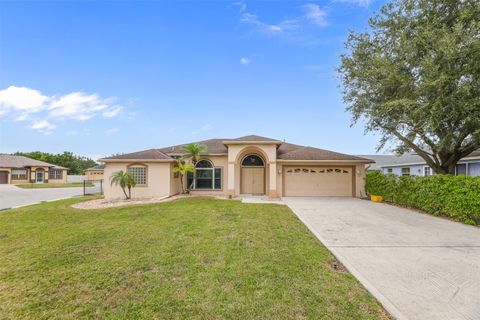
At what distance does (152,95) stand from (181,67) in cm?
375

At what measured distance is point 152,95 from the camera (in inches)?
776

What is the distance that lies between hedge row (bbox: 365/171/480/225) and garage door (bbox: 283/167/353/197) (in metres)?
2.92

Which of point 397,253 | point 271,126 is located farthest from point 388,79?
point 271,126

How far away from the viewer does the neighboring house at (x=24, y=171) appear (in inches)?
1515

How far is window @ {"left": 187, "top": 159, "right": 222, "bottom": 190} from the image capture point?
1792 cm

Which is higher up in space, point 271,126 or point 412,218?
point 271,126

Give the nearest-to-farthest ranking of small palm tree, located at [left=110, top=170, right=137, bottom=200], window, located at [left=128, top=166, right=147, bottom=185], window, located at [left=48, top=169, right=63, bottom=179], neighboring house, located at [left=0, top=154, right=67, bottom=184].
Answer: small palm tree, located at [left=110, top=170, right=137, bottom=200] → window, located at [left=128, top=166, right=147, bottom=185] → neighboring house, located at [left=0, top=154, right=67, bottom=184] → window, located at [left=48, top=169, right=63, bottom=179]

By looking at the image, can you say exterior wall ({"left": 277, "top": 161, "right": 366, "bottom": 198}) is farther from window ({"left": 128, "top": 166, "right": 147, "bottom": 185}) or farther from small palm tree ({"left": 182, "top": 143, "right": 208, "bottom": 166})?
window ({"left": 128, "top": 166, "right": 147, "bottom": 185})

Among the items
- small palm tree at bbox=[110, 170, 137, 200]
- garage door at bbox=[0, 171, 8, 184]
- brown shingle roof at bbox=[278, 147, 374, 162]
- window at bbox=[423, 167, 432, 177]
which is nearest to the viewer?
small palm tree at bbox=[110, 170, 137, 200]

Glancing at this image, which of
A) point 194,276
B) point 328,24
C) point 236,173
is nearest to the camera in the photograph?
point 194,276

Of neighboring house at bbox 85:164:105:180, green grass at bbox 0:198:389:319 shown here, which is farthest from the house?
neighboring house at bbox 85:164:105:180

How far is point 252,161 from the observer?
1827 cm

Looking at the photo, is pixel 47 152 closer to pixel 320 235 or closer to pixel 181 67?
pixel 181 67

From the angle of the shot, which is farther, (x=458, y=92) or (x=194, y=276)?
(x=458, y=92)
